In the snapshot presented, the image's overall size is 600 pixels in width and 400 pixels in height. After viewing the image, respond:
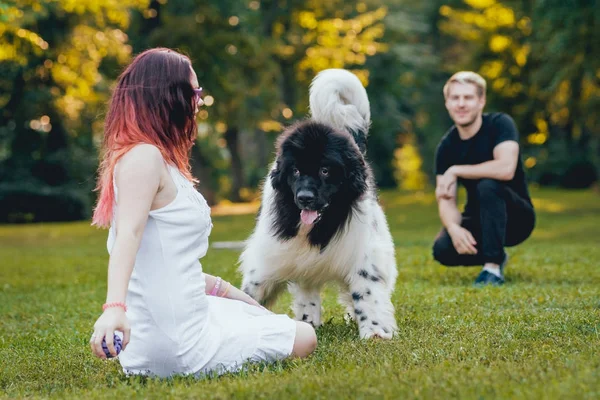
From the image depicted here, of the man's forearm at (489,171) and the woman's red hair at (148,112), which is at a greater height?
the woman's red hair at (148,112)

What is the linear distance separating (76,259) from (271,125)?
12916mm

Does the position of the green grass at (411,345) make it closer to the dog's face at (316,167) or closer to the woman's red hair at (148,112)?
the dog's face at (316,167)

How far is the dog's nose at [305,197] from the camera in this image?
459cm

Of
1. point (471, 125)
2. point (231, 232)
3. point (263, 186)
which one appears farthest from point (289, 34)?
point (263, 186)

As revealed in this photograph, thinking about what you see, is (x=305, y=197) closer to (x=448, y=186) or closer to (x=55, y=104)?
(x=448, y=186)

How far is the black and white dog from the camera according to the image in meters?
4.73

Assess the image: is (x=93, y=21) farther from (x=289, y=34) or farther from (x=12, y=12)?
(x=12, y=12)

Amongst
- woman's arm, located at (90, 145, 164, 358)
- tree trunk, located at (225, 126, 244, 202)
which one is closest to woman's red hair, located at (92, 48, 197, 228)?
woman's arm, located at (90, 145, 164, 358)

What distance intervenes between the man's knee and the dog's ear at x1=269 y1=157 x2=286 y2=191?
2.72m

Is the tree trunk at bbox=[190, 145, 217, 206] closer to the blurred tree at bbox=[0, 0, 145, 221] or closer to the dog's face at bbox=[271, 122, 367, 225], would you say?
the blurred tree at bbox=[0, 0, 145, 221]

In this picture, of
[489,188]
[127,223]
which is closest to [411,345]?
[127,223]

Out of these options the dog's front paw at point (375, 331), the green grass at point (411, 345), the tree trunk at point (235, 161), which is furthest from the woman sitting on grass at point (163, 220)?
the tree trunk at point (235, 161)

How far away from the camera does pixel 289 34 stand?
27.2 metres

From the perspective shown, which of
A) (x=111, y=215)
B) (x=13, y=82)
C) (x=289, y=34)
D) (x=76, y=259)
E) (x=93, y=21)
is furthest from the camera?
(x=289, y=34)
